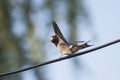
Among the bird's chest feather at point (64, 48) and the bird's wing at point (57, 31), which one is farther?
the bird's wing at point (57, 31)

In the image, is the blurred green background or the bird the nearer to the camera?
the bird

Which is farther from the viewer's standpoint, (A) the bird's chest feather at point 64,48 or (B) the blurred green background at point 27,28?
(B) the blurred green background at point 27,28

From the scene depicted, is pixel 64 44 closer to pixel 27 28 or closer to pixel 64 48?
pixel 64 48

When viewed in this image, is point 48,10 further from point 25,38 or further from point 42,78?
point 42,78

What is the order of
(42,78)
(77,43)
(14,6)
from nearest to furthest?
1. (77,43)
2. (42,78)
3. (14,6)

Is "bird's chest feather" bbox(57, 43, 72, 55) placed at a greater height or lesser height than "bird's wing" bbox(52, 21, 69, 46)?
lesser

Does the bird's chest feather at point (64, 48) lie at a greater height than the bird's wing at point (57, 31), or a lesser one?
lesser

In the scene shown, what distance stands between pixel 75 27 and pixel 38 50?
2.12 feet

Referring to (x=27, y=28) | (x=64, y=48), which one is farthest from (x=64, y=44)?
(x=27, y=28)

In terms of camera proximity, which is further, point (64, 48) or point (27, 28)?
point (27, 28)

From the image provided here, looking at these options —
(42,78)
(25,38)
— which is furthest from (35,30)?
(42,78)

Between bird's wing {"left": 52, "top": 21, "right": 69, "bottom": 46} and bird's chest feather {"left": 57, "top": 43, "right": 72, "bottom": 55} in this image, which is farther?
bird's wing {"left": 52, "top": 21, "right": 69, "bottom": 46}

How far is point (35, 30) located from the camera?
8.08 meters

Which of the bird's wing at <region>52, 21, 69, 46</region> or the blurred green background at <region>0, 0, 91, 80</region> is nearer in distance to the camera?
the bird's wing at <region>52, 21, 69, 46</region>
